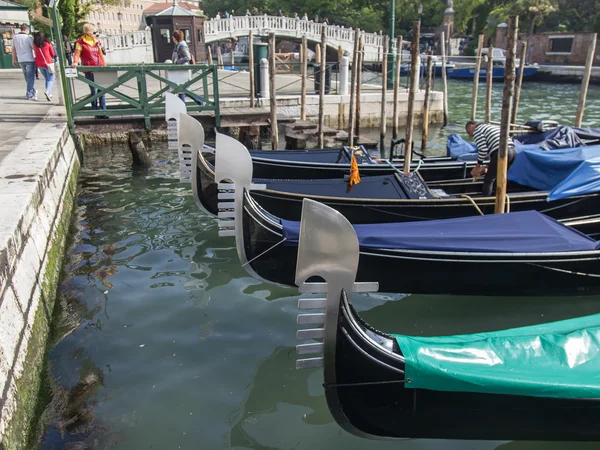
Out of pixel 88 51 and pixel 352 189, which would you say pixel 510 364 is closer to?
pixel 352 189

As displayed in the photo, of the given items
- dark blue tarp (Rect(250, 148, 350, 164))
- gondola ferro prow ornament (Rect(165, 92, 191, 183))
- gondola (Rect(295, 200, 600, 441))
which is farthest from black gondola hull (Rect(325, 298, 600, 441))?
dark blue tarp (Rect(250, 148, 350, 164))

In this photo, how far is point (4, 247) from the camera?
2564 mm

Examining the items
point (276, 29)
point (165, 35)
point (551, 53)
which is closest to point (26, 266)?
point (165, 35)

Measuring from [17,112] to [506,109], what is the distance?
6.04m

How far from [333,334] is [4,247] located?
1.65 metres

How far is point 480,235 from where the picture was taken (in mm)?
3232

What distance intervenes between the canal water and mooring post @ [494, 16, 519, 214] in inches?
29.6

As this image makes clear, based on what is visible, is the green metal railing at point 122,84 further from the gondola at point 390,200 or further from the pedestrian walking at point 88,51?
the gondola at point 390,200

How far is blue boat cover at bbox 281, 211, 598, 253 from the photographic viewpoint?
10.3 ft

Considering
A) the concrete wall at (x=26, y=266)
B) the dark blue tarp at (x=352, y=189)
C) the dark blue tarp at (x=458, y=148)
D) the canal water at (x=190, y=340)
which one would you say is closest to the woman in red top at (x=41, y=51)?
the concrete wall at (x=26, y=266)

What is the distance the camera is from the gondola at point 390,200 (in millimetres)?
4098

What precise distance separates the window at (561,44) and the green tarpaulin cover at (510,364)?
25.1 m

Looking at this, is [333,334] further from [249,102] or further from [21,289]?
[249,102]

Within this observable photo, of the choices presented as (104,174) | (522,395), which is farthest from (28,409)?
(104,174)
